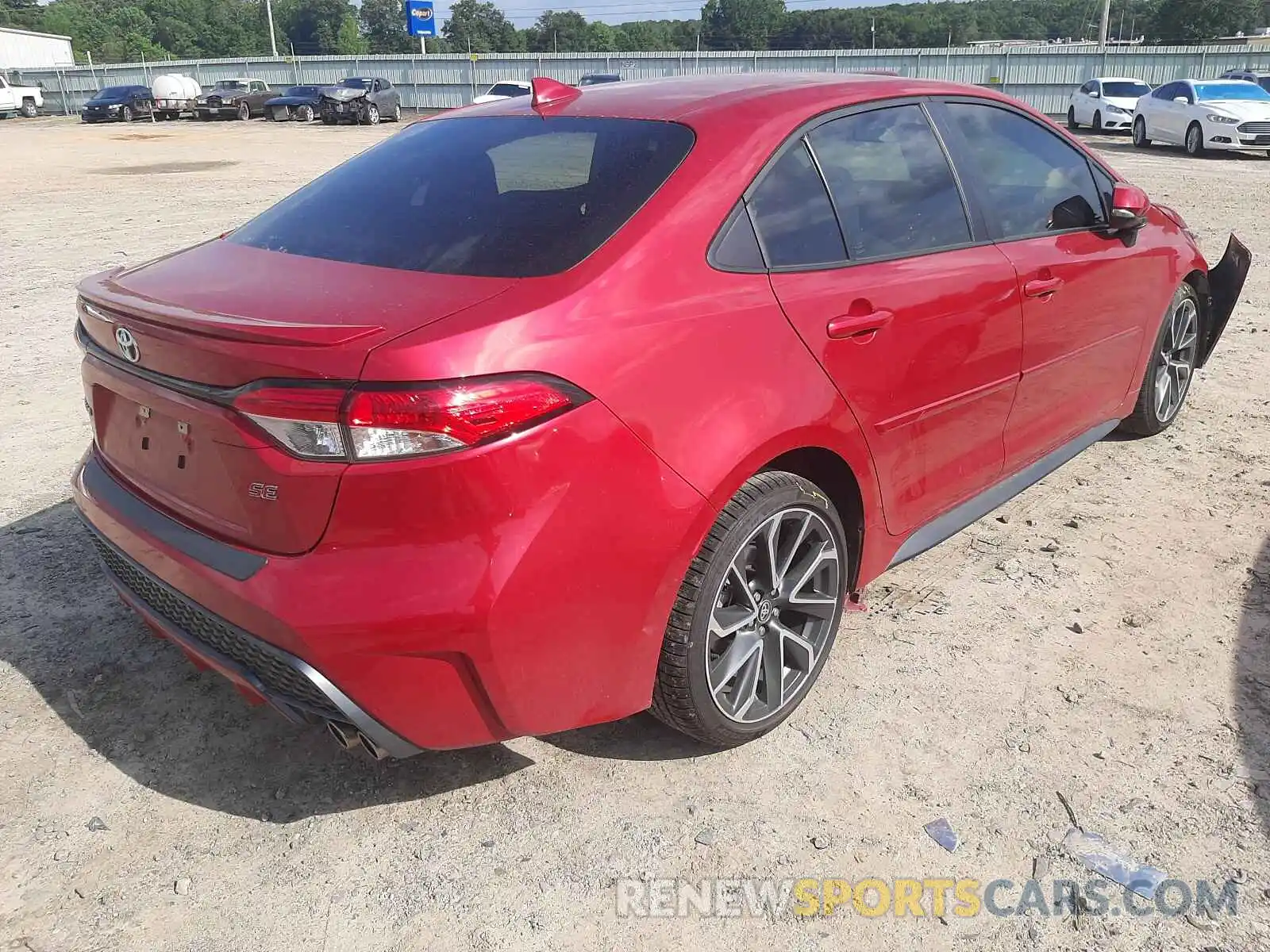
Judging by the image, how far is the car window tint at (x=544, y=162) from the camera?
8.82 ft

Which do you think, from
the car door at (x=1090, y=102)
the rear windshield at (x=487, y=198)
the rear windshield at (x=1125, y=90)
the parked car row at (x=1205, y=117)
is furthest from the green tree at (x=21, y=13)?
the rear windshield at (x=487, y=198)

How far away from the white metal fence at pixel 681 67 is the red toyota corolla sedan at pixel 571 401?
27446mm

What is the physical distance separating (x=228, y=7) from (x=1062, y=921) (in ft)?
400

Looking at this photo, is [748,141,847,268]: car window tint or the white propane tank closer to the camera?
[748,141,847,268]: car window tint

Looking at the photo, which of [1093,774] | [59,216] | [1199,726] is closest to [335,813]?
[1093,774]

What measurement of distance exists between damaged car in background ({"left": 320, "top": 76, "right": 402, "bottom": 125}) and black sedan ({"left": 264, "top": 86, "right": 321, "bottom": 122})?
1.49 metres

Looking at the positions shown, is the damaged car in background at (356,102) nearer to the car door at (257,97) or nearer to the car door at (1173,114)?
the car door at (257,97)

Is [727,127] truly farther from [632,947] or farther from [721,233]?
[632,947]

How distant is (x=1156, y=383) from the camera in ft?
15.6

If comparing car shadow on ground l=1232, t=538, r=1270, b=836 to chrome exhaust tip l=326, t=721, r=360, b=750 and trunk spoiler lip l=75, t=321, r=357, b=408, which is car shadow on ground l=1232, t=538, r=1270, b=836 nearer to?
chrome exhaust tip l=326, t=721, r=360, b=750

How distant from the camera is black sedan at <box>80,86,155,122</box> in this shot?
37.6 meters

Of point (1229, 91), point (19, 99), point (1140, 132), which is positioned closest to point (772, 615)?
point (1229, 91)

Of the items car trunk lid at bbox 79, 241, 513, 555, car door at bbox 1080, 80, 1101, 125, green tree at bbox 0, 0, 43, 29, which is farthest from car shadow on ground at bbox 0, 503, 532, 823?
green tree at bbox 0, 0, 43, 29

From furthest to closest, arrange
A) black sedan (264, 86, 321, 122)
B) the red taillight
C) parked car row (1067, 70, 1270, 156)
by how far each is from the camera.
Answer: black sedan (264, 86, 321, 122) < parked car row (1067, 70, 1270, 156) < the red taillight
